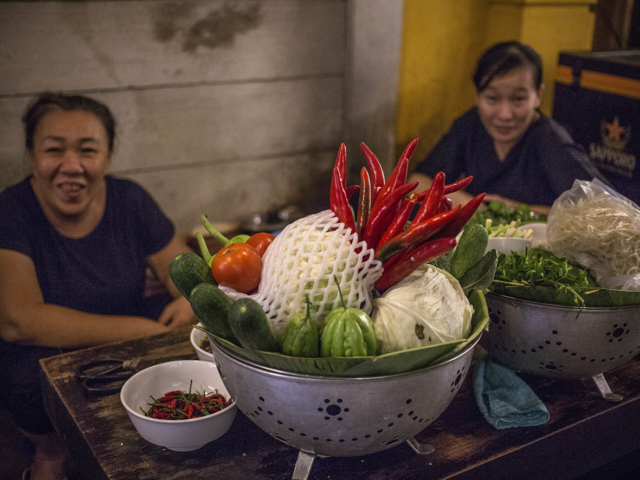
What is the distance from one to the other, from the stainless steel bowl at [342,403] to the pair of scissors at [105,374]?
1.50 feet

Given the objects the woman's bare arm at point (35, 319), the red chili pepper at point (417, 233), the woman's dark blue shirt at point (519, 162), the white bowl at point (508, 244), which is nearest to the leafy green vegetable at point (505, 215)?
the white bowl at point (508, 244)

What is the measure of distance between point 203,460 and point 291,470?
0.57 feet

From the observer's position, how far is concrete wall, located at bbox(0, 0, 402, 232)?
3.04m

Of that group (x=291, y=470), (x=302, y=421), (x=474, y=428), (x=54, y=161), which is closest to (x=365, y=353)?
(x=302, y=421)

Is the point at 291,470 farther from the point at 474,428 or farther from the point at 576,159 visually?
the point at 576,159

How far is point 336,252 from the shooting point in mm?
976

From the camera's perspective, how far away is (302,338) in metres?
0.93

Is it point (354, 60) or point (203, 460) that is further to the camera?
point (354, 60)

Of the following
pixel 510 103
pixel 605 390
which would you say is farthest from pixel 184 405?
pixel 510 103

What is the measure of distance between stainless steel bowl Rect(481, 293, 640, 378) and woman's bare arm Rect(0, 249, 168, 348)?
1.23 metres

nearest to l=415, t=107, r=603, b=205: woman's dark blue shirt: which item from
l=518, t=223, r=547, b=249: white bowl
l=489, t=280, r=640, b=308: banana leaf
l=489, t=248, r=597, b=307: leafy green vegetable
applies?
l=518, t=223, r=547, b=249: white bowl

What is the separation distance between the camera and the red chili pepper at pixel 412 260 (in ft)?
3.26

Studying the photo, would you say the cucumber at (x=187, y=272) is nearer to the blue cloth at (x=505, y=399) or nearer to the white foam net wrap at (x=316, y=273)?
the white foam net wrap at (x=316, y=273)

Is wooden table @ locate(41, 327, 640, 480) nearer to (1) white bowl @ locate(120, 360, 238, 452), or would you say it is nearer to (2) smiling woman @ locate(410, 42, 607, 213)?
(1) white bowl @ locate(120, 360, 238, 452)
